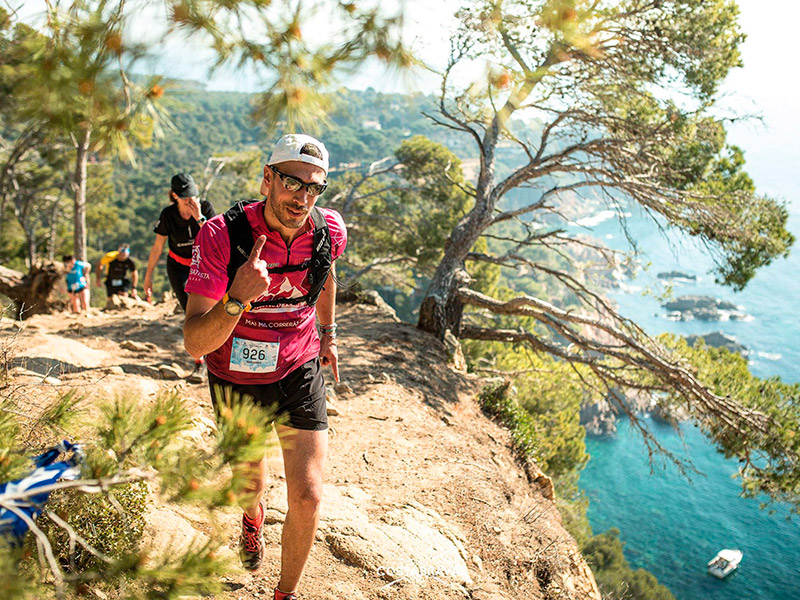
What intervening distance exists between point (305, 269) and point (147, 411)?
1.10m

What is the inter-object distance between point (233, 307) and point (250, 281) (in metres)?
0.10

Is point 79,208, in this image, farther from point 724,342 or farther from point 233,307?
point 724,342

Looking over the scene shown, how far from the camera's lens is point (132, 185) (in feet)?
226

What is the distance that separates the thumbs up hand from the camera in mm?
1784

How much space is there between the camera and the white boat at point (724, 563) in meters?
22.0

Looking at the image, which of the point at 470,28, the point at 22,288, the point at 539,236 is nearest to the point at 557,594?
the point at 539,236

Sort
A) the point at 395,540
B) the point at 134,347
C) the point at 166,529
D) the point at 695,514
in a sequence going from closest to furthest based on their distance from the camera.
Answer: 1. the point at 166,529
2. the point at 395,540
3. the point at 134,347
4. the point at 695,514

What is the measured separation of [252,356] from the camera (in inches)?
85.1

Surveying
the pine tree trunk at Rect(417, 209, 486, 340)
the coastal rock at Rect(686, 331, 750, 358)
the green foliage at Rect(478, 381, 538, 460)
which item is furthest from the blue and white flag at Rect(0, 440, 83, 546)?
the coastal rock at Rect(686, 331, 750, 358)

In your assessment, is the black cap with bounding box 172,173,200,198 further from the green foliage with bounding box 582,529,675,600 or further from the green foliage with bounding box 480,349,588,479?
the green foliage with bounding box 582,529,675,600

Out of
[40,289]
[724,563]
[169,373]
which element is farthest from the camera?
[724,563]

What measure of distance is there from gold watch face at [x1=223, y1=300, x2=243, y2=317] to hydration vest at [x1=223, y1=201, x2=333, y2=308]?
0.92 ft

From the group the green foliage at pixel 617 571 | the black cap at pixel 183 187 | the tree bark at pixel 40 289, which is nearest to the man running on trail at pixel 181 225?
the black cap at pixel 183 187

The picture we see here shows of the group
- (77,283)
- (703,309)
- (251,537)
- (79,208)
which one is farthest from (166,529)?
(703,309)
